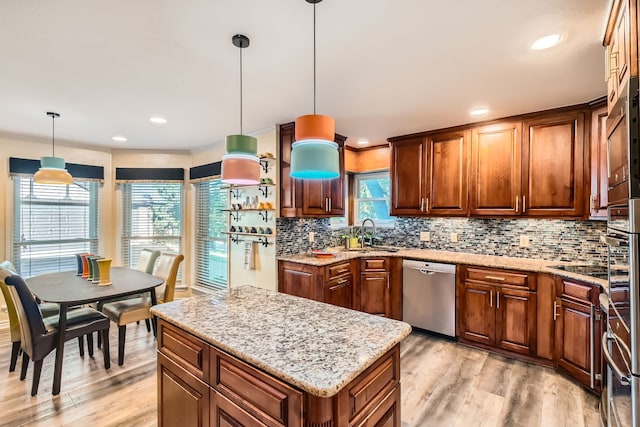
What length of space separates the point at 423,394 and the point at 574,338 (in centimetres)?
132

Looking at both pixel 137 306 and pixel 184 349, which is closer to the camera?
pixel 184 349

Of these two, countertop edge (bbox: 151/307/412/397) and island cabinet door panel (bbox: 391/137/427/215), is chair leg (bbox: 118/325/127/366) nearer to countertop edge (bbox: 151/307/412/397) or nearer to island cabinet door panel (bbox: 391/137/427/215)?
countertop edge (bbox: 151/307/412/397)

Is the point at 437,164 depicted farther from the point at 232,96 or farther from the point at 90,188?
the point at 90,188

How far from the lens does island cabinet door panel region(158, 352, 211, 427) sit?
1.35 m

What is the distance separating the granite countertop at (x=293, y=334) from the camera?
1.04 m

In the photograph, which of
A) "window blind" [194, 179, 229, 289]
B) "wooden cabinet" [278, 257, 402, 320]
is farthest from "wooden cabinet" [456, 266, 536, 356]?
"window blind" [194, 179, 229, 289]

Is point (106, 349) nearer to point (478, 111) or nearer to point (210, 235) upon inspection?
point (210, 235)

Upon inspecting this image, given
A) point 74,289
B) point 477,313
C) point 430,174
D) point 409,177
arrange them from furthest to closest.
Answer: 1. point 409,177
2. point 430,174
3. point 477,313
4. point 74,289

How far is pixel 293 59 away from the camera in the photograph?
198cm

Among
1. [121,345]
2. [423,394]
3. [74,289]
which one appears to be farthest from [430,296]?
[74,289]

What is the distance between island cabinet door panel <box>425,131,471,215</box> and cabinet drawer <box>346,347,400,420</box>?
2492 millimetres

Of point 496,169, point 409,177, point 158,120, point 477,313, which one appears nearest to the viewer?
point 477,313

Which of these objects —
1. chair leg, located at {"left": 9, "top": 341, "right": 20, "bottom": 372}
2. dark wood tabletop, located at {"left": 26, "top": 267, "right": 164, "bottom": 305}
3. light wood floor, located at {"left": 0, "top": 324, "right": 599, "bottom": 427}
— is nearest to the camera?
light wood floor, located at {"left": 0, "top": 324, "right": 599, "bottom": 427}

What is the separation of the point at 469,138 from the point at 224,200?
10.6ft
